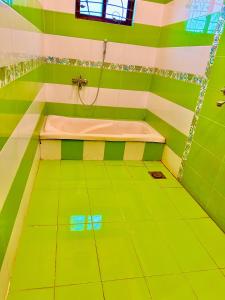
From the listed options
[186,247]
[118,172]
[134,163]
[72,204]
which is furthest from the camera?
[134,163]

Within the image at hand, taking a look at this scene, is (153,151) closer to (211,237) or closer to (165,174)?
(165,174)

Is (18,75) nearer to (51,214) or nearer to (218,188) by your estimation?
(51,214)

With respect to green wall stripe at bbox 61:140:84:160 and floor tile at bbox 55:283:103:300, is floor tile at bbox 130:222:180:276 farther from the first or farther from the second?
green wall stripe at bbox 61:140:84:160

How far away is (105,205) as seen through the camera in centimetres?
180

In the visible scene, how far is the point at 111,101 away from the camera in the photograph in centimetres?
300

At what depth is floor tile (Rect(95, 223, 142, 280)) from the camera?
1.26m

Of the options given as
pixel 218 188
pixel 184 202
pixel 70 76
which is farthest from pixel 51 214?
pixel 70 76

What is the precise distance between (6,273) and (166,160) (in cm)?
200

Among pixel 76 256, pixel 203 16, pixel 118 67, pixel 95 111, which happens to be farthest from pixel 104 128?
pixel 76 256

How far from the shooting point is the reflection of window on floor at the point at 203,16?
1754mm

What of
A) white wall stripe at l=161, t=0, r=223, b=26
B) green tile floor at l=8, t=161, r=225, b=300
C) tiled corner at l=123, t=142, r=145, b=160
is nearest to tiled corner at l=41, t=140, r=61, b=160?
green tile floor at l=8, t=161, r=225, b=300

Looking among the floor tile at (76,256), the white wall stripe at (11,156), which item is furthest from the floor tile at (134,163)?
the white wall stripe at (11,156)

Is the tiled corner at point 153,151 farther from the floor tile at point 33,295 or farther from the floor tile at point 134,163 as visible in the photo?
the floor tile at point 33,295

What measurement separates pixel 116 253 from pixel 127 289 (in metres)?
0.24
